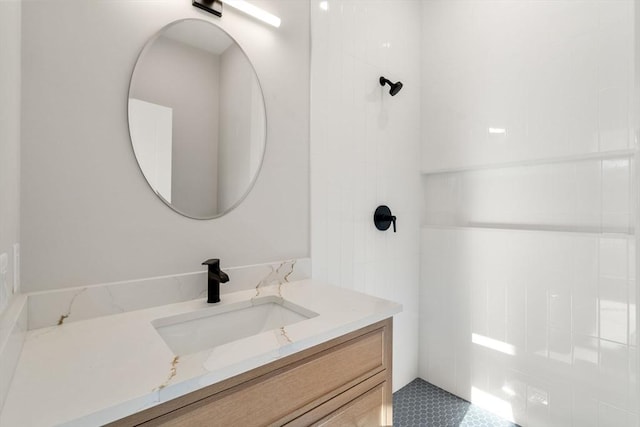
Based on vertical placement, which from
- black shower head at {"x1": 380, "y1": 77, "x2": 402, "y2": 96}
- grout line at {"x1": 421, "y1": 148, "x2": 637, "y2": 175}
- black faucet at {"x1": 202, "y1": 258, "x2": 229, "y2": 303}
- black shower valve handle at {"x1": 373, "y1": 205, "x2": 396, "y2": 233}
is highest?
black shower head at {"x1": 380, "y1": 77, "x2": 402, "y2": 96}

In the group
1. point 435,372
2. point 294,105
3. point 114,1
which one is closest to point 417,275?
point 435,372

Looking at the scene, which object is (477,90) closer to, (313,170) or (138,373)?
(313,170)

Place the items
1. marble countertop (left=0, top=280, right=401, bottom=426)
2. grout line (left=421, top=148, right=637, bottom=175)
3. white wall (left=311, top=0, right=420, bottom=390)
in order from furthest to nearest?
white wall (left=311, top=0, right=420, bottom=390), grout line (left=421, top=148, right=637, bottom=175), marble countertop (left=0, top=280, right=401, bottom=426)

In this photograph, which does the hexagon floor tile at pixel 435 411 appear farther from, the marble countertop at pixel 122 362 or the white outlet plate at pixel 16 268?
the white outlet plate at pixel 16 268

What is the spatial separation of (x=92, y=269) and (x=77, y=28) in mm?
723

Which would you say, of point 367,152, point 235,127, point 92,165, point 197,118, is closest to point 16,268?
point 92,165

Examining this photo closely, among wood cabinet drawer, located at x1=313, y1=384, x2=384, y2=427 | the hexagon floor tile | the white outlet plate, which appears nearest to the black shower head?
wood cabinet drawer, located at x1=313, y1=384, x2=384, y2=427

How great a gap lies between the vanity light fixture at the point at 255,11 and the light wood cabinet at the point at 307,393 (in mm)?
1285

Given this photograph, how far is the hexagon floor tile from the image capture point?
5.44 ft

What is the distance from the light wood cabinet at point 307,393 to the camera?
0.61 metres

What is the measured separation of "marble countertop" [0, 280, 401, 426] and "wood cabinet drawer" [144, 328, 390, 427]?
5cm

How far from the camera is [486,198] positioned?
72.6 inches

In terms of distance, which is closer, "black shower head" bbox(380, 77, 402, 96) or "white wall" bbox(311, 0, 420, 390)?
"white wall" bbox(311, 0, 420, 390)

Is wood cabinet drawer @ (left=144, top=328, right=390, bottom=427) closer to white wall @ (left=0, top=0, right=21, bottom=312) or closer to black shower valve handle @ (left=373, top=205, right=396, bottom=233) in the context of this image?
white wall @ (left=0, top=0, right=21, bottom=312)
